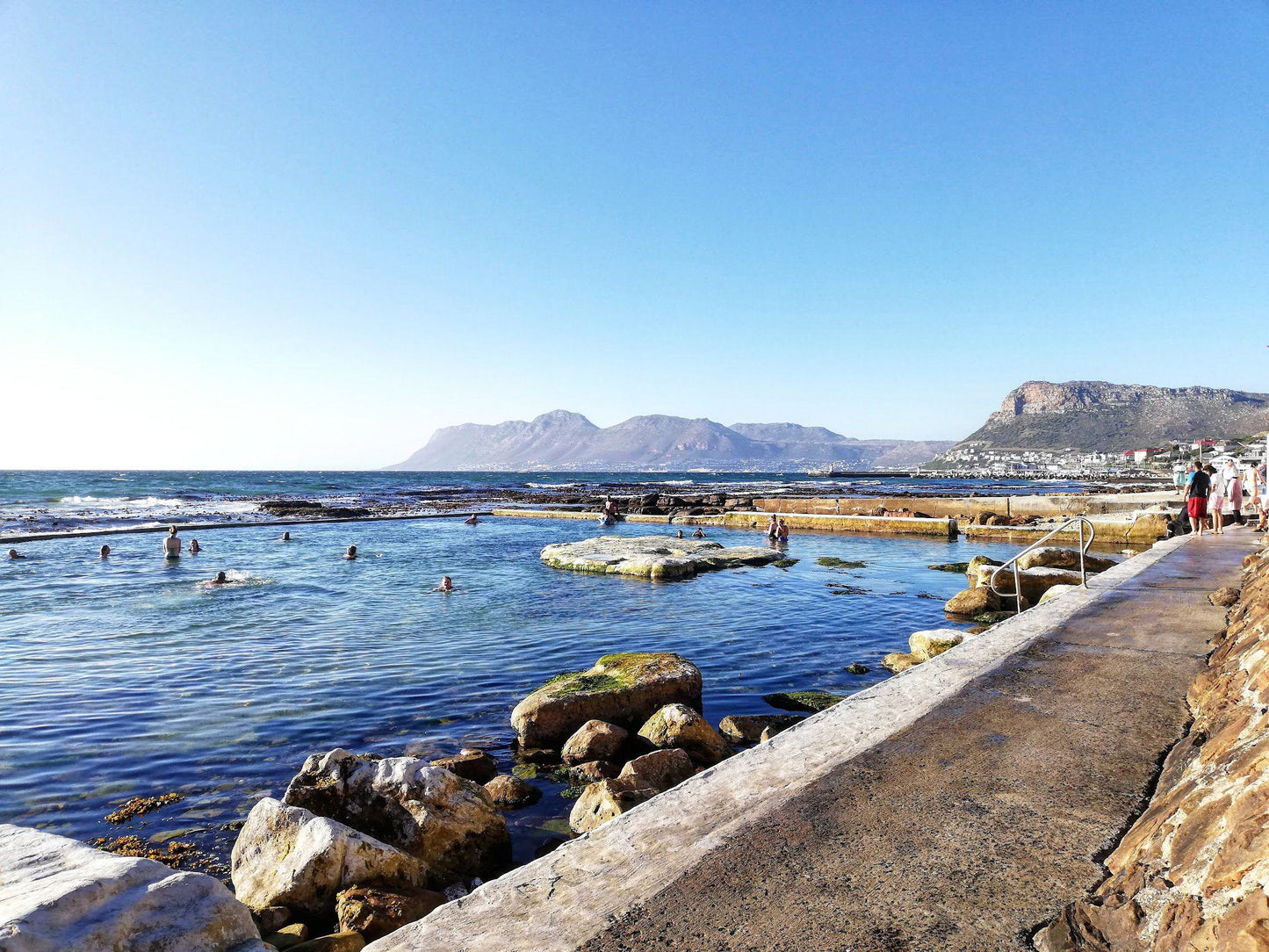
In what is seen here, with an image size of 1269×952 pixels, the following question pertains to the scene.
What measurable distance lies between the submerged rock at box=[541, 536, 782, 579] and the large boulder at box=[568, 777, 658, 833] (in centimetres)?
1318

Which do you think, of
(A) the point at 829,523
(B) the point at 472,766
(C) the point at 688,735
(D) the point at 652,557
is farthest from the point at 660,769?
(A) the point at 829,523

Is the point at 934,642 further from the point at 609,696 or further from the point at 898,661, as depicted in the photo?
the point at 609,696

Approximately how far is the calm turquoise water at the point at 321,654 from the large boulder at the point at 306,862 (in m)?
1.17

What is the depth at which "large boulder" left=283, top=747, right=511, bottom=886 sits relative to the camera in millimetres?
4668

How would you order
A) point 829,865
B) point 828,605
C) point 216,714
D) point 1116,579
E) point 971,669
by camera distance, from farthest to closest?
point 828,605 < point 1116,579 < point 216,714 < point 971,669 < point 829,865

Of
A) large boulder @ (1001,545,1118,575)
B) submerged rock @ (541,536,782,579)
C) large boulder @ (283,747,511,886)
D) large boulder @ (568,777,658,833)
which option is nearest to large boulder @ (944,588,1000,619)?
large boulder @ (1001,545,1118,575)

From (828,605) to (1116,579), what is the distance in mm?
5901

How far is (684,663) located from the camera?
8.29m

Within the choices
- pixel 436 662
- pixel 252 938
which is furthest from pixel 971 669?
pixel 436 662

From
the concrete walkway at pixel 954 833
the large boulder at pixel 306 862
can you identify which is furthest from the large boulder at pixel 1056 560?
the large boulder at pixel 306 862

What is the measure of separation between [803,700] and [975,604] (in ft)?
22.7

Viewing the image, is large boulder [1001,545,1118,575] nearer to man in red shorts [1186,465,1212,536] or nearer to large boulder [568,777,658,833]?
man in red shorts [1186,465,1212,536]

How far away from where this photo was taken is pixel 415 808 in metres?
4.73

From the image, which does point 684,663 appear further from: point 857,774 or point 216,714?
point 216,714
